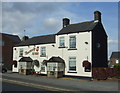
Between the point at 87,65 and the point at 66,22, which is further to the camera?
the point at 66,22

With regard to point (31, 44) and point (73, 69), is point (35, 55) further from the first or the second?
point (73, 69)

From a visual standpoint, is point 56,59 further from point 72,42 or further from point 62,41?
point 72,42

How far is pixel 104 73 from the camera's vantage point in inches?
933

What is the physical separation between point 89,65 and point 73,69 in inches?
117

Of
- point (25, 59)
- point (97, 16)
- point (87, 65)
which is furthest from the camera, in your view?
point (25, 59)

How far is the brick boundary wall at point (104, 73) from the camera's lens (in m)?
23.7

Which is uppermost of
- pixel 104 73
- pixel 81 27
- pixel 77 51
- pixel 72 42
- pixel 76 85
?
pixel 81 27

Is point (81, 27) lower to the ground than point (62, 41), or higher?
higher

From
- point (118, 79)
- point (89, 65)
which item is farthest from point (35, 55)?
point (118, 79)

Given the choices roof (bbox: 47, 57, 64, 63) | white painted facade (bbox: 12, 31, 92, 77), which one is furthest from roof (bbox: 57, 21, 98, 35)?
roof (bbox: 47, 57, 64, 63)

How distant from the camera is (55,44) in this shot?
94.7 feet

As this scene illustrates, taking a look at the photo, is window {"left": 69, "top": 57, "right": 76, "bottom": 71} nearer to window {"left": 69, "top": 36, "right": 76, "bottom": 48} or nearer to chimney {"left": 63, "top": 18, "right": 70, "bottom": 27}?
window {"left": 69, "top": 36, "right": 76, "bottom": 48}

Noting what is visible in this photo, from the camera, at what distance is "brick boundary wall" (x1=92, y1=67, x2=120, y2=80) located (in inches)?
934

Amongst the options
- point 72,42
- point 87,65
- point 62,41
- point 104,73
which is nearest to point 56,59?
point 62,41
